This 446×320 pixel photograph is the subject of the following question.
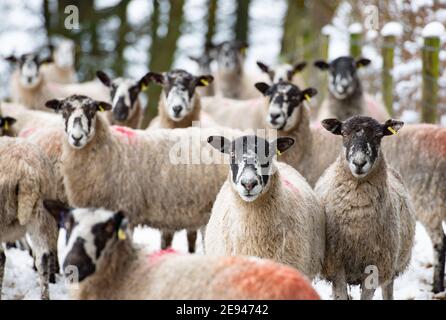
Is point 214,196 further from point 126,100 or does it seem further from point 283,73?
point 283,73

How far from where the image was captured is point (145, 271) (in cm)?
470

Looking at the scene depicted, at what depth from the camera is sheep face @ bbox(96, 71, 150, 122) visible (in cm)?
934

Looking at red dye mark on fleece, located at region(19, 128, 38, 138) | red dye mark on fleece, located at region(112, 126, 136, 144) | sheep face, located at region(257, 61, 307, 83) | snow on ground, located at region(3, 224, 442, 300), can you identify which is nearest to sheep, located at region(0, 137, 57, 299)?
snow on ground, located at region(3, 224, 442, 300)

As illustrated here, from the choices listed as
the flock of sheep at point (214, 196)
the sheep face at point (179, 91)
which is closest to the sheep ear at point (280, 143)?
the flock of sheep at point (214, 196)

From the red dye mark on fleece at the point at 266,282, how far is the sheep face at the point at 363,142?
70.3 inches

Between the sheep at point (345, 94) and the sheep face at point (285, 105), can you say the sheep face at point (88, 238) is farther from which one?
the sheep at point (345, 94)

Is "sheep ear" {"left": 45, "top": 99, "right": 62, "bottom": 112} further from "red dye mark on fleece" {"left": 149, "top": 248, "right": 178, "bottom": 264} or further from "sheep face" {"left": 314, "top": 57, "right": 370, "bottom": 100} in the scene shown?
"sheep face" {"left": 314, "top": 57, "right": 370, "bottom": 100}

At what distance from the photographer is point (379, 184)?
6184mm

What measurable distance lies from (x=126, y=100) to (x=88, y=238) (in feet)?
15.8

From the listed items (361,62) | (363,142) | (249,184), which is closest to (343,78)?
(361,62)

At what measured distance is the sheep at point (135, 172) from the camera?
24.2 ft
